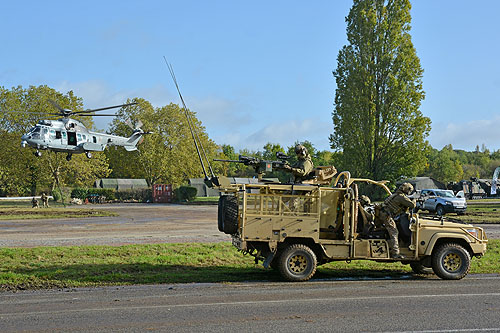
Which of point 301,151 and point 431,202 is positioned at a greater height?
point 301,151

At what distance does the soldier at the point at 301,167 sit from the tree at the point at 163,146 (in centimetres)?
6132

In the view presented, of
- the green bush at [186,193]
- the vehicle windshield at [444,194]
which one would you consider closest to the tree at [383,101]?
the vehicle windshield at [444,194]

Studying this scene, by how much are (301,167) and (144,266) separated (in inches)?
185

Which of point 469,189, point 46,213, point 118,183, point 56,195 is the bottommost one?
point 46,213

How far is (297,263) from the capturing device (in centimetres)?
1191

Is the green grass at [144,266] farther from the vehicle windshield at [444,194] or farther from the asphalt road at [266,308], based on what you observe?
the vehicle windshield at [444,194]

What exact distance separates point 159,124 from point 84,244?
59184mm

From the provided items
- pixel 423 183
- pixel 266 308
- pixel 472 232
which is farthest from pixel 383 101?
pixel 266 308

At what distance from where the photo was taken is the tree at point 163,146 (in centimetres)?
7512

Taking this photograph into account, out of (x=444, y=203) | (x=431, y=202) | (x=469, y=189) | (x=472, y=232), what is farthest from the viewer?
(x=469, y=189)

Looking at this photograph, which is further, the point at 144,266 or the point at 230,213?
the point at 144,266

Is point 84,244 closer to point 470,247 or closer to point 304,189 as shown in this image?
point 304,189

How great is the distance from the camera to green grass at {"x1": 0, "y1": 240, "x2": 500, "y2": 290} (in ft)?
40.4

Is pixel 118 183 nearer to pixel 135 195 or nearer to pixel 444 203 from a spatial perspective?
pixel 135 195
